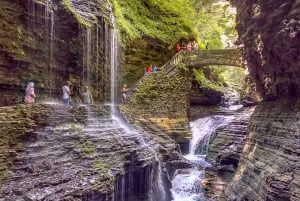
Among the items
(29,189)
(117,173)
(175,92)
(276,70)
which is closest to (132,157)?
(117,173)

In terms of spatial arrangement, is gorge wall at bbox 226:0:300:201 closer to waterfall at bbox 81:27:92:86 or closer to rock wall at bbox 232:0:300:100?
rock wall at bbox 232:0:300:100

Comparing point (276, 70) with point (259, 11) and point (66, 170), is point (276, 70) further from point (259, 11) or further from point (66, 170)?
point (66, 170)

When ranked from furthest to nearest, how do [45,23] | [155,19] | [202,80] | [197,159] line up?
[202,80], [155,19], [197,159], [45,23]

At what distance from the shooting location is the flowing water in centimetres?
1690

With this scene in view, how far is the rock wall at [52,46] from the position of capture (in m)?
14.4

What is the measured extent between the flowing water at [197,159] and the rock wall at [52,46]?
22.1 feet

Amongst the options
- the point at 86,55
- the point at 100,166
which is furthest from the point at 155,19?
the point at 100,166

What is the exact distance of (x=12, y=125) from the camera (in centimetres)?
988

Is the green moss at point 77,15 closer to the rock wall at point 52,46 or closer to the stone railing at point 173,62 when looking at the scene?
the rock wall at point 52,46

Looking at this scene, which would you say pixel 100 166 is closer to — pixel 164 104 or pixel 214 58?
pixel 164 104

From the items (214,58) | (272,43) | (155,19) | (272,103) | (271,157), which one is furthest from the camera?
(155,19)

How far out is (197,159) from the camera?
22984mm

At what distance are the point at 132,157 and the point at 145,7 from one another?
20.3m

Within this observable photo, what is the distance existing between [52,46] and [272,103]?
34.4 feet
